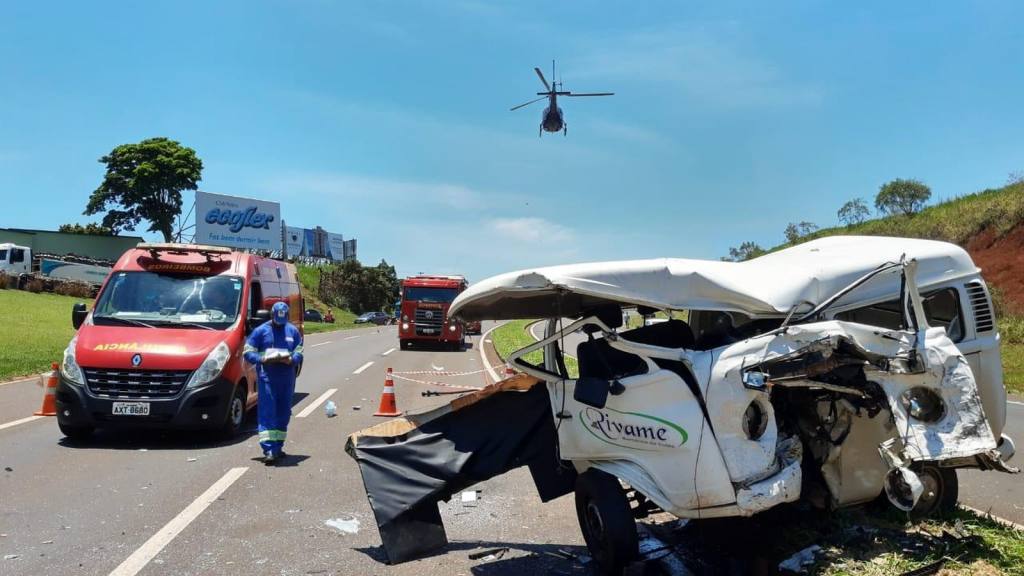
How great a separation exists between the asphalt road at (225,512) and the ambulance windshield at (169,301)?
1461mm

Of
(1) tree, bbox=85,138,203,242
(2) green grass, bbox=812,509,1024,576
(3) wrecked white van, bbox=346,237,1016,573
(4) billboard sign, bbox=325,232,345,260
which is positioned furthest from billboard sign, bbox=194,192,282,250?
(2) green grass, bbox=812,509,1024,576

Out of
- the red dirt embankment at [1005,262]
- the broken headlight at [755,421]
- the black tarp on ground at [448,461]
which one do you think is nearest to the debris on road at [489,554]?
the black tarp on ground at [448,461]

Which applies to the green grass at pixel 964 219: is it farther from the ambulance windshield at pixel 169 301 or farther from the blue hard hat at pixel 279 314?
the blue hard hat at pixel 279 314

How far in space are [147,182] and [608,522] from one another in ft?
242

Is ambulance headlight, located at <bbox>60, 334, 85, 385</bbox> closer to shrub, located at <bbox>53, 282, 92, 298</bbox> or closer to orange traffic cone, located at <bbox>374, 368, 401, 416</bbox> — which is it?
orange traffic cone, located at <bbox>374, 368, 401, 416</bbox>

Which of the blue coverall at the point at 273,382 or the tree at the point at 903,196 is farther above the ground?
the tree at the point at 903,196

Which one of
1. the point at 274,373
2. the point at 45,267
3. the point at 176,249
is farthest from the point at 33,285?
the point at 274,373

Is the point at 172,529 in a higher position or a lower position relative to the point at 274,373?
lower

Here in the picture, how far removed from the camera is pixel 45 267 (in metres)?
48.0

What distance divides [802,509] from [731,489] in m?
1.33

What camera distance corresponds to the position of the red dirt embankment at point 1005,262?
113ft

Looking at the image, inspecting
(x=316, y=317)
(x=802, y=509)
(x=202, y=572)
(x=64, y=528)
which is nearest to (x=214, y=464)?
(x=64, y=528)

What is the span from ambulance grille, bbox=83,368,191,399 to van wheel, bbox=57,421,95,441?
2.27 ft

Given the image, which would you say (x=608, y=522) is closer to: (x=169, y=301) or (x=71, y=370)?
(x=71, y=370)
